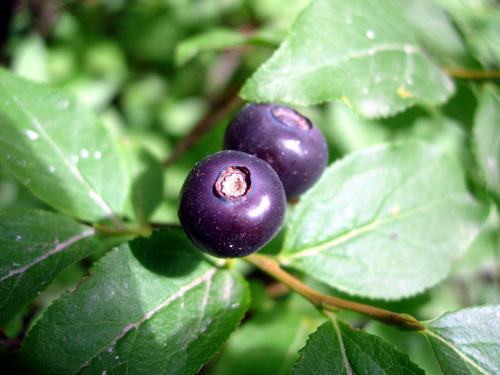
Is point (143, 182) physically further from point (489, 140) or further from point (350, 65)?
point (489, 140)

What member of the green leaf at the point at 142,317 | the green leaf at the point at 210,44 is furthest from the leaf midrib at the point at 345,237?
the green leaf at the point at 210,44

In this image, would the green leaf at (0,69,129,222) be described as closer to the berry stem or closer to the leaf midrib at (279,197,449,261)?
the berry stem

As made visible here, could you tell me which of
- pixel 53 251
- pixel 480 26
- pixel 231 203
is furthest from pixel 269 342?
pixel 480 26

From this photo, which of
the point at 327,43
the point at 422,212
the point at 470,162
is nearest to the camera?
the point at 327,43

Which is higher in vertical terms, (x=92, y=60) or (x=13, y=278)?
(x=13, y=278)

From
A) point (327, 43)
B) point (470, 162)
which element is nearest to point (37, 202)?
point (327, 43)

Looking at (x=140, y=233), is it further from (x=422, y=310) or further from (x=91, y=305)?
(x=422, y=310)
